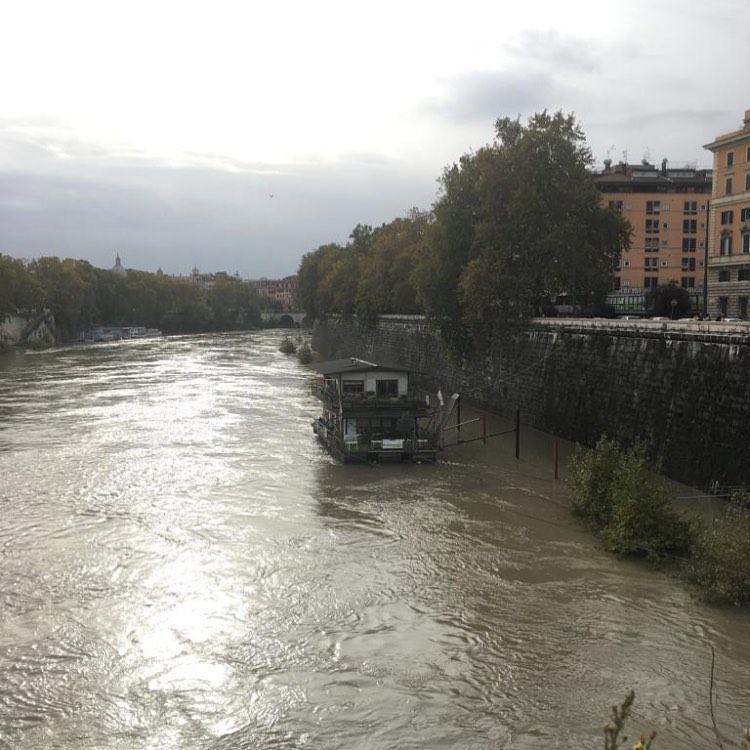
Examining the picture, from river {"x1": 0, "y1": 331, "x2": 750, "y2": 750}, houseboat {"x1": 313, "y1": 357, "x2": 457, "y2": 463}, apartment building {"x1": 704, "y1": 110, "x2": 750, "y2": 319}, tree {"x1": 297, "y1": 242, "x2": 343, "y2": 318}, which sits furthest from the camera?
tree {"x1": 297, "y1": 242, "x2": 343, "y2": 318}

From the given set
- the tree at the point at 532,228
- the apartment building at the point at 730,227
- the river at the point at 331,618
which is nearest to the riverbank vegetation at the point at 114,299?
the tree at the point at 532,228

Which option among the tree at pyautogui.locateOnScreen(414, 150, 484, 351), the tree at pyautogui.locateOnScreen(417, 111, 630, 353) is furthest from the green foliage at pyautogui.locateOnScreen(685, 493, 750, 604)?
the tree at pyautogui.locateOnScreen(414, 150, 484, 351)

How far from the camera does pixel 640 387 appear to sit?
2508 cm

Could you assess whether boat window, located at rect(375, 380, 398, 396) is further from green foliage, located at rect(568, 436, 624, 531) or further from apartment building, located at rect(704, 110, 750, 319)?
apartment building, located at rect(704, 110, 750, 319)

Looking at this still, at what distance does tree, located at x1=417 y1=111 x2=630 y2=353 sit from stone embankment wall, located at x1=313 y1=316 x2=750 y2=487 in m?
2.49

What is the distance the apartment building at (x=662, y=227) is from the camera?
7675 centimetres

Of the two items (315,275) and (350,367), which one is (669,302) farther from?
(315,275)

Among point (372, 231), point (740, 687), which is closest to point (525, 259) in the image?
point (740, 687)

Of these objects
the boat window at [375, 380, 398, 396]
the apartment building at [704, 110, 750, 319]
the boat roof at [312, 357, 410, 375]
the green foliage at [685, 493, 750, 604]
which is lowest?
the green foliage at [685, 493, 750, 604]

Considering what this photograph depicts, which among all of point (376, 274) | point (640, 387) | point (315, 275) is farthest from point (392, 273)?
point (315, 275)

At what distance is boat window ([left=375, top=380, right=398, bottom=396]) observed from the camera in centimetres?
2856

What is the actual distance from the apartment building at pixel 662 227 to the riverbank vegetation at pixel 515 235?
37524 mm

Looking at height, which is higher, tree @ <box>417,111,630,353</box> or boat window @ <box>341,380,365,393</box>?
tree @ <box>417,111,630,353</box>

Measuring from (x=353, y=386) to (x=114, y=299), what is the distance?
101427mm
